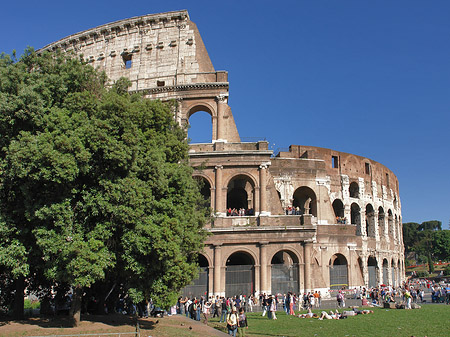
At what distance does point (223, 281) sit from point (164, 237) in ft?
38.4

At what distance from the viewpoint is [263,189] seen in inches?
1023

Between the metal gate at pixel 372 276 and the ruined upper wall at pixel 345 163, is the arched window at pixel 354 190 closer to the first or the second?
the ruined upper wall at pixel 345 163

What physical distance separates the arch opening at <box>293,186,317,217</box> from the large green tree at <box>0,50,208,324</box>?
1768 centimetres

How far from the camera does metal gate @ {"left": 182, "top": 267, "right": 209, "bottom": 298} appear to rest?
24.5 metres

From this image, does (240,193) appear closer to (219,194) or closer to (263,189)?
(263,189)

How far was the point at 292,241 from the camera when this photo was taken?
25562 millimetres

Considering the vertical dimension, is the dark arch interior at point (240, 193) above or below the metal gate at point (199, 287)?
above

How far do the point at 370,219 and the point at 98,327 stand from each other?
100 ft

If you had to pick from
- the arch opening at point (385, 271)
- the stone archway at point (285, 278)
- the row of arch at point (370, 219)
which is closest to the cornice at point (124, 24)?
the stone archway at point (285, 278)

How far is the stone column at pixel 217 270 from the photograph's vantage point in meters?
24.5

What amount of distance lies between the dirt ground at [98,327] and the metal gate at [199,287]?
22.1 ft

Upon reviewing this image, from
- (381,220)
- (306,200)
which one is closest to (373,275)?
(381,220)

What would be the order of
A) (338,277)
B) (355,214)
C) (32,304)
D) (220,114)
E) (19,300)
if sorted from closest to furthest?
1. (19,300)
2. (32,304)
3. (220,114)
4. (338,277)
5. (355,214)

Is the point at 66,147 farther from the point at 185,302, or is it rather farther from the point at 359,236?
the point at 359,236
